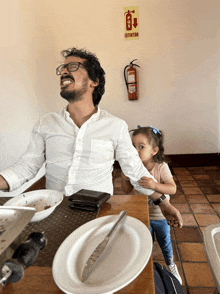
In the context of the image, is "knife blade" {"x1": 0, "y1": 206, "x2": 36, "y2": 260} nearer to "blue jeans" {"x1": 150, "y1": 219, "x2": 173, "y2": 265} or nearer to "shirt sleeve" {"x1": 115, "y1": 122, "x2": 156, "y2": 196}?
"shirt sleeve" {"x1": 115, "y1": 122, "x2": 156, "y2": 196}

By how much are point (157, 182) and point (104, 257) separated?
77cm

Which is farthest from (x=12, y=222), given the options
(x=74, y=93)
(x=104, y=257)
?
(x=74, y=93)

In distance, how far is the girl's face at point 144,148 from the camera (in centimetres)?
152

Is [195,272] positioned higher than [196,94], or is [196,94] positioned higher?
[196,94]

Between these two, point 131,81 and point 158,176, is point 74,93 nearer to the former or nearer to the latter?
point 158,176

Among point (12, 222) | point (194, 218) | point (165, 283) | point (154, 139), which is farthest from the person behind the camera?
point (194, 218)

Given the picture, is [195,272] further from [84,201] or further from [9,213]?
[9,213]

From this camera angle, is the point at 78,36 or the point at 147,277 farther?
the point at 78,36

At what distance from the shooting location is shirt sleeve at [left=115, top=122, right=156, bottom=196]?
3.86 ft

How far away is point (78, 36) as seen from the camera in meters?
3.23

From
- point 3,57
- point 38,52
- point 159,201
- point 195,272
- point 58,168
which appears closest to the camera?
point 159,201

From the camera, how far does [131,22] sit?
10.2 feet

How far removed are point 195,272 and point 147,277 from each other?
1.16 m

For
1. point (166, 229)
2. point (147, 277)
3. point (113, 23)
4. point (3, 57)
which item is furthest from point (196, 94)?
point (147, 277)
